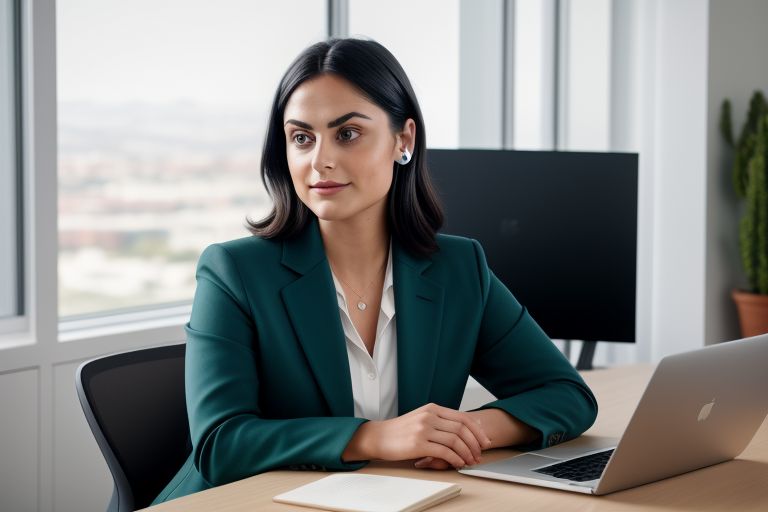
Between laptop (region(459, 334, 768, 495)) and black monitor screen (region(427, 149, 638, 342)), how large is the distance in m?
0.94

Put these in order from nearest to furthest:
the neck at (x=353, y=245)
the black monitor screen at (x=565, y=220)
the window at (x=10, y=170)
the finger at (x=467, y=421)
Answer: the finger at (x=467, y=421) < the neck at (x=353, y=245) < the window at (x=10, y=170) < the black monitor screen at (x=565, y=220)

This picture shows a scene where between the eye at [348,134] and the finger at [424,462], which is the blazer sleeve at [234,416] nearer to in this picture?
the finger at [424,462]

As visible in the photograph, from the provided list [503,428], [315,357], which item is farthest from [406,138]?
[503,428]

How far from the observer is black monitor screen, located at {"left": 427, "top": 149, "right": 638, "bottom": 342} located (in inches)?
101

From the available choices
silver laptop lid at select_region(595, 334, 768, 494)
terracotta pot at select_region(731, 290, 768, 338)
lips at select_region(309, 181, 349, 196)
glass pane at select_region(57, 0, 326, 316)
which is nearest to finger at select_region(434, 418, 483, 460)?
silver laptop lid at select_region(595, 334, 768, 494)

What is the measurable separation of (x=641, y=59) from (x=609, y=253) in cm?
213

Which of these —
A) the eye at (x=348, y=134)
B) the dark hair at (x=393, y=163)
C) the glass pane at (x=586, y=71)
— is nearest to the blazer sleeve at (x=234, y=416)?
the dark hair at (x=393, y=163)

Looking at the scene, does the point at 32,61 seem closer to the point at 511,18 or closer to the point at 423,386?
the point at 423,386

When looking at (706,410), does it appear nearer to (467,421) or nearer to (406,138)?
(467,421)

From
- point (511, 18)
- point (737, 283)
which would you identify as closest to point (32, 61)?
point (511, 18)

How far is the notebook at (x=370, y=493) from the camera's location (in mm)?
1306

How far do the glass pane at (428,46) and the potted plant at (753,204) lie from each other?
1.26 metres

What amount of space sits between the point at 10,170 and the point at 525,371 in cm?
136

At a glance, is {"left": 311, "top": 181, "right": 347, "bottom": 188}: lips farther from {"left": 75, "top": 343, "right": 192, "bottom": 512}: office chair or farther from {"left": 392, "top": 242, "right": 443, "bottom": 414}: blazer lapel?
{"left": 75, "top": 343, "right": 192, "bottom": 512}: office chair
